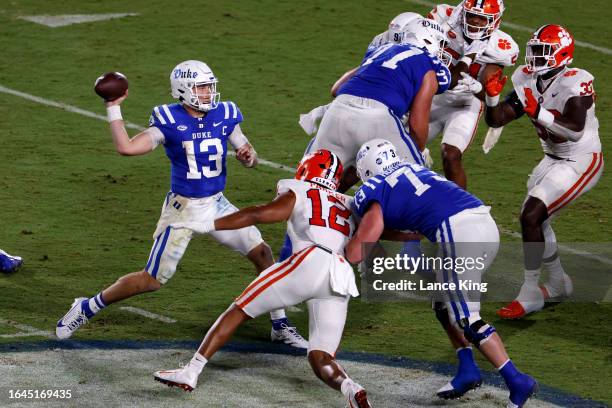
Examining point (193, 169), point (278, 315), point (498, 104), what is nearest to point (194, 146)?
point (193, 169)

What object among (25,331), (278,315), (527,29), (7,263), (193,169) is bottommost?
(527,29)

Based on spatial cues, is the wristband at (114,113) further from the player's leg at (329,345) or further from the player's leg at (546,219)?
the player's leg at (546,219)

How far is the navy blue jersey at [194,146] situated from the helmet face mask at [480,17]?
265cm

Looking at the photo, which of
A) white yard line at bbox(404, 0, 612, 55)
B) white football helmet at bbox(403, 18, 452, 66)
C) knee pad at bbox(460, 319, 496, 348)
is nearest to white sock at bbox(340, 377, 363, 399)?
knee pad at bbox(460, 319, 496, 348)

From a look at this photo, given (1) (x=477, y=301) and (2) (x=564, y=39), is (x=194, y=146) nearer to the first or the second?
(1) (x=477, y=301)

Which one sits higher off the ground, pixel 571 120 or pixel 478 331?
pixel 571 120

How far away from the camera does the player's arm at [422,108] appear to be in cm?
910

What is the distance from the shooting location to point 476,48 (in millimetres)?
10289

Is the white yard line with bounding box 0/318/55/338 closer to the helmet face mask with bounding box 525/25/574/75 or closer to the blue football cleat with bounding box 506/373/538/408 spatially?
the blue football cleat with bounding box 506/373/538/408

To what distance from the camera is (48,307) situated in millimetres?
8969

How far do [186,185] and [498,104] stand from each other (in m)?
2.37

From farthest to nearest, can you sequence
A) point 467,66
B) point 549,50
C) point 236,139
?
1. point 467,66
2. point 549,50
3. point 236,139

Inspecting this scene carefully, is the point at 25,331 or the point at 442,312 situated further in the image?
the point at 25,331

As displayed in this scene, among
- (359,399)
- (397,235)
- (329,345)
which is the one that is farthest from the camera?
(397,235)
